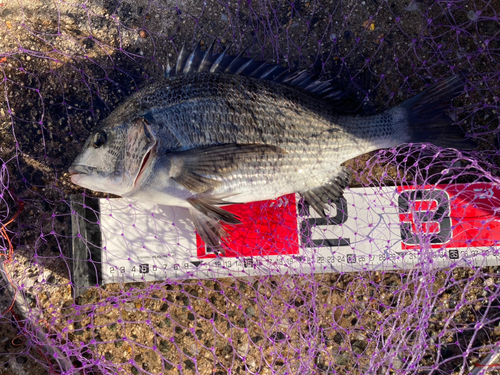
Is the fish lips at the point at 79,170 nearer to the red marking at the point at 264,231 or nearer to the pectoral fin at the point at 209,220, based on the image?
the pectoral fin at the point at 209,220

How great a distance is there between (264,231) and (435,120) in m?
1.45

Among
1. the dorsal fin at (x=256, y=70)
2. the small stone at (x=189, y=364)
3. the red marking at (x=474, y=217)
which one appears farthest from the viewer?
the small stone at (x=189, y=364)

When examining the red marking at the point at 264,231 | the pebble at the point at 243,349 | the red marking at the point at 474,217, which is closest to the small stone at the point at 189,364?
the pebble at the point at 243,349

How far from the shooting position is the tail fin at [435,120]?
7.30 feet

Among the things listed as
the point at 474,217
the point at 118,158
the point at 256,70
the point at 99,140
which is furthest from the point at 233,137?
the point at 474,217

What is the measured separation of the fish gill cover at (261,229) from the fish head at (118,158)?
1.58ft

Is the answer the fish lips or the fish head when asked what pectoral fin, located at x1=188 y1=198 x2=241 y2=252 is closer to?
the fish head

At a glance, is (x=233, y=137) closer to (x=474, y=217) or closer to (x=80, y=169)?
(x=80, y=169)

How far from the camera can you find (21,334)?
2.43m

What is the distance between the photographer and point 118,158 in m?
1.99

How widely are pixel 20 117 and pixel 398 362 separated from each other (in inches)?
141

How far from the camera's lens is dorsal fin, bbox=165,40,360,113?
2.17 metres

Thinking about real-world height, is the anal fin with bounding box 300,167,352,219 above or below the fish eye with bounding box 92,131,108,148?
below

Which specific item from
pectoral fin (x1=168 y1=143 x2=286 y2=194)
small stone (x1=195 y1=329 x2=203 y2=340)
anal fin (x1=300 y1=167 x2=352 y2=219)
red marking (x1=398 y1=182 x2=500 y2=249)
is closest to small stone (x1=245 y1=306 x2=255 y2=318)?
small stone (x1=195 y1=329 x2=203 y2=340)
